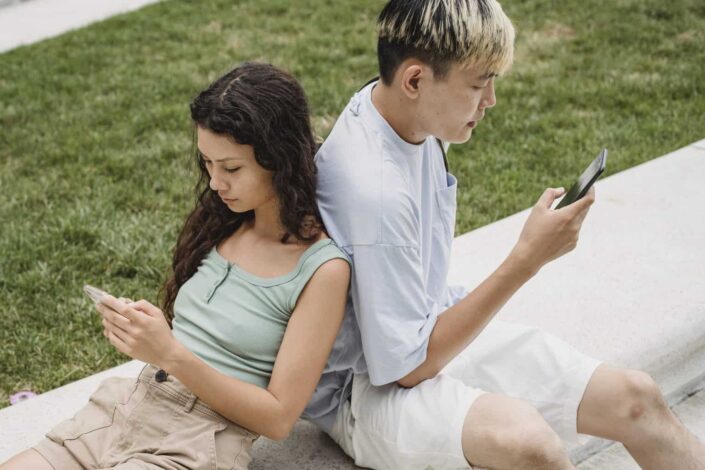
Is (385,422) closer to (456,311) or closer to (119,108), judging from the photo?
(456,311)

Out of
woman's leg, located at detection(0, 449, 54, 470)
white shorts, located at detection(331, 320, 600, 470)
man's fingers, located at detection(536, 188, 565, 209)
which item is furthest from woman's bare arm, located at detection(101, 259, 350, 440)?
man's fingers, located at detection(536, 188, 565, 209)

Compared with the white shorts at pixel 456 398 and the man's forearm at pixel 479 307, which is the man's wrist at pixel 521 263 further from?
the white shorts at pixel 456 398

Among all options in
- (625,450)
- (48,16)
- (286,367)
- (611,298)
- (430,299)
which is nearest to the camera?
(286,367)

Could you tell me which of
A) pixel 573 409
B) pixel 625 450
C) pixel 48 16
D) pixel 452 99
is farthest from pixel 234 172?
pixel 48 16

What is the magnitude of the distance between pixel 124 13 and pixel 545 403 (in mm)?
6068

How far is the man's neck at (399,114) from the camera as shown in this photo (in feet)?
6.86

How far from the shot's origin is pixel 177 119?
17.5 ft

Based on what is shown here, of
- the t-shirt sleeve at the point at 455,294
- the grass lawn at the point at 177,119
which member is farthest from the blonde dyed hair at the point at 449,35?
the grass lawn at the point at 177,119

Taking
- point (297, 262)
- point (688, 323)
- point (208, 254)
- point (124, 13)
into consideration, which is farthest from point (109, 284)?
point (124, 13)

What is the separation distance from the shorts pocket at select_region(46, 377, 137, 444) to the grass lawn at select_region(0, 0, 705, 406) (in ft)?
3.20

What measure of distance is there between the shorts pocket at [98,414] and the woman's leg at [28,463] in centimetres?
6

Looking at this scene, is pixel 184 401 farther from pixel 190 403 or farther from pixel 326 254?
pixel 326 254

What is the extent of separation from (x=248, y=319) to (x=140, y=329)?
261mm

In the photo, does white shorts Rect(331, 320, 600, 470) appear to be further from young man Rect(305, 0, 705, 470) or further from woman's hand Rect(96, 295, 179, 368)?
woman's hand Rect(96, 295, 179, 368)
